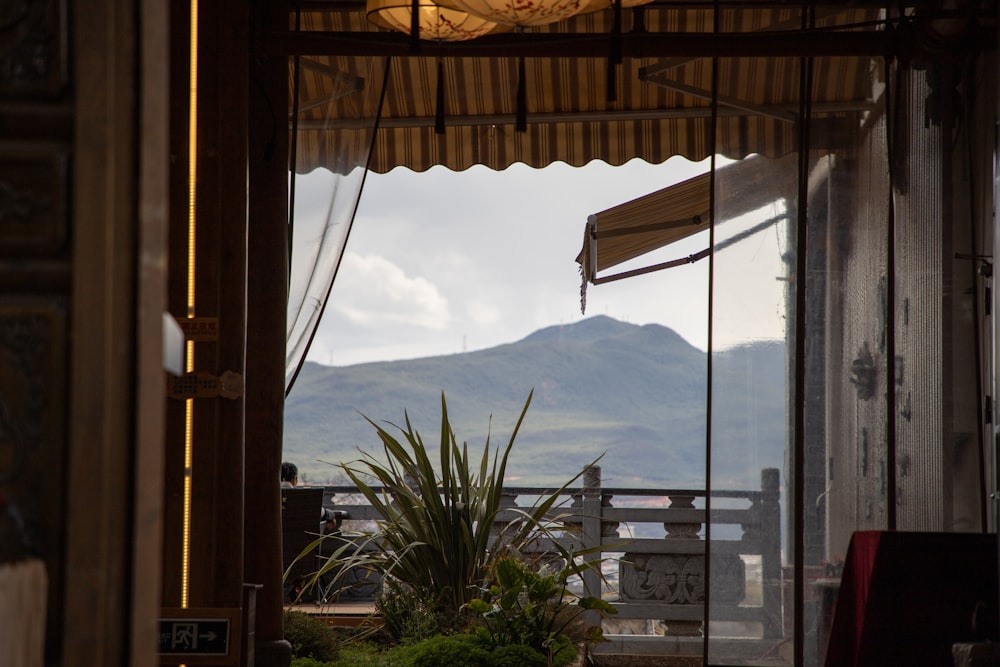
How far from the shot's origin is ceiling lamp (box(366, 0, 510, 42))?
9.37 feet

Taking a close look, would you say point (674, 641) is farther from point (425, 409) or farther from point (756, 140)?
point (425, 409)

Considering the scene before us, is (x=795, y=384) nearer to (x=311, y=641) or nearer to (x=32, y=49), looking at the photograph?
(x=311, y=641)

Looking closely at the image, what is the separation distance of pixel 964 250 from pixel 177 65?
2.28 metres

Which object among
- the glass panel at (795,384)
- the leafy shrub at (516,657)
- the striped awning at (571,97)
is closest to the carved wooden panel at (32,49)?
the striped awning at (571,97)

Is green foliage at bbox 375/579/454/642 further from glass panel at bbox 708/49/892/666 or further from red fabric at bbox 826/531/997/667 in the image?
red fabric at bbox 826/531/997/667

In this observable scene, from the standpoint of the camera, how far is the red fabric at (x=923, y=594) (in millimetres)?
2309

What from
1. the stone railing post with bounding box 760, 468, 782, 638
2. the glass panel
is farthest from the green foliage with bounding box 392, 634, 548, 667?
the stone railing post with bounding box 760, 468, 782, 638

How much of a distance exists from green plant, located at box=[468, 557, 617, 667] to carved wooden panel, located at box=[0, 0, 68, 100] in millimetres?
2806

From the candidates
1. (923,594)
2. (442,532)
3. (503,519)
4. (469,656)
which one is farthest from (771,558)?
(503,519)

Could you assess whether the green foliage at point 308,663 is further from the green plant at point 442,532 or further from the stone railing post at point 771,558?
the stone railing post at point 771,558

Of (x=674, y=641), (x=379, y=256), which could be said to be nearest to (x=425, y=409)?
(x=379, y=256)

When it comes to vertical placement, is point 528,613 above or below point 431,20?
below

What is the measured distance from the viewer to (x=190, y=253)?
2.58 m

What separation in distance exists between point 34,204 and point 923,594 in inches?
85.8
